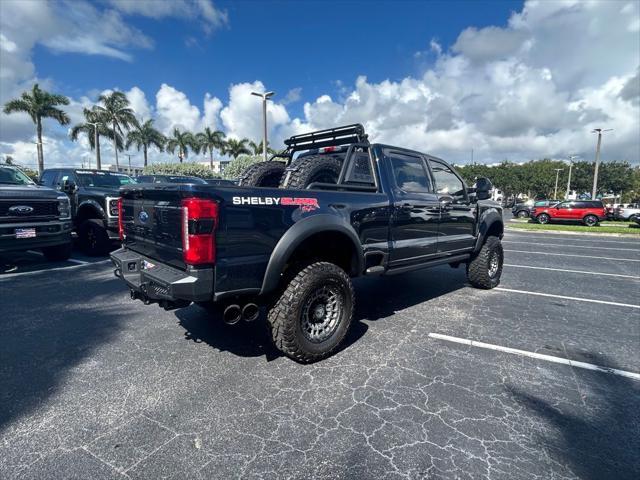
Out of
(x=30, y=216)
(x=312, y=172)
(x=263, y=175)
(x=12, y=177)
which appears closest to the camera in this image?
(x=312, y=172)

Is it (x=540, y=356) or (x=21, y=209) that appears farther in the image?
(x=21, y=209)

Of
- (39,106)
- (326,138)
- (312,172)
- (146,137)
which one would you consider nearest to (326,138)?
(326,138)

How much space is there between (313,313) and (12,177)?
7.20 metres

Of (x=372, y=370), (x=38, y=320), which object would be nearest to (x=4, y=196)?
(x=38, y=320)

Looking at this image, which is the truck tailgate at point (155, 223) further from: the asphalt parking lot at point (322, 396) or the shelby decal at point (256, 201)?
the asphalt parking lot at point (322, 396)

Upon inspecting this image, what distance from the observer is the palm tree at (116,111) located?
127 ft

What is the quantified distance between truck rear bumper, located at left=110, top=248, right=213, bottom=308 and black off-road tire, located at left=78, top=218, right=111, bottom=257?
15.8ft

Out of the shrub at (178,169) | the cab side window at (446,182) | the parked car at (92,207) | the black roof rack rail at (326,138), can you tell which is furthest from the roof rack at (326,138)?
the shrub at (178,169)

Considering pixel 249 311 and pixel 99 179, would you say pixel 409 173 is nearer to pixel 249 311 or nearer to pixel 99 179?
pixel 249 311

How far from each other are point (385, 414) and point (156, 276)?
78.4 inches

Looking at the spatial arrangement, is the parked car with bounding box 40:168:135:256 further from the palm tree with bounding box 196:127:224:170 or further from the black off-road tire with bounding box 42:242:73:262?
the palm tree with bounding box 196:127:224:170

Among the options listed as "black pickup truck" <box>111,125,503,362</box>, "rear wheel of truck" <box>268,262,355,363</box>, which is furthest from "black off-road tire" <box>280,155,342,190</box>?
"rear wheel of truck" <box>268,262,355,363</box>

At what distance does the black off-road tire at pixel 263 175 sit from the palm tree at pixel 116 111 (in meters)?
42.6

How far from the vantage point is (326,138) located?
490 centimetres
